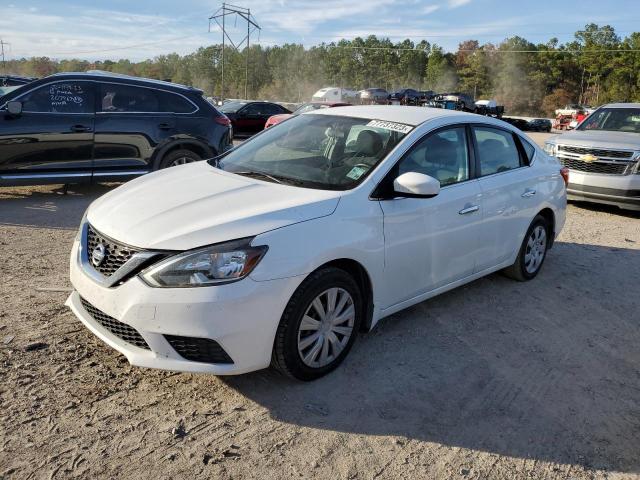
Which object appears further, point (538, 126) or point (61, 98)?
point (538, 126)

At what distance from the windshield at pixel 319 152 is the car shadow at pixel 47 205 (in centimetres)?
329

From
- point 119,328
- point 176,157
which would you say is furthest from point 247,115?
point 119,328

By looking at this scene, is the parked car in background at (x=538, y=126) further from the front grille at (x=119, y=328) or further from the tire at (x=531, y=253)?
the front grille at (x=119, y=328)

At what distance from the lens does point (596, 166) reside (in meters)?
9.17

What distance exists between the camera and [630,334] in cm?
459

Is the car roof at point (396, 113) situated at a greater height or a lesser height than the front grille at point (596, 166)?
greater

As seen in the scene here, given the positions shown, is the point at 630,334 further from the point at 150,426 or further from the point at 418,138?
the point at 150,426

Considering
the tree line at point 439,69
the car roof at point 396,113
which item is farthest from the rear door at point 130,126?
the tree line at point 439,69

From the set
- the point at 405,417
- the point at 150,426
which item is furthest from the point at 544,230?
the point at 150,426

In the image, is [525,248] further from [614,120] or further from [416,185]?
[614,120]

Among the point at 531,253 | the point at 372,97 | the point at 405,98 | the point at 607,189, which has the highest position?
the point at 372,97

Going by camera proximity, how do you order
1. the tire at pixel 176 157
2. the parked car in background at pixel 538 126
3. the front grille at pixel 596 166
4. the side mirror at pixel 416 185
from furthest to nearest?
the parked car in background at pixel 538 126
the front grille at pixel 596 166
the tire at pixel 176 157
the side mirror at pixel 416 185

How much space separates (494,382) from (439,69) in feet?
315

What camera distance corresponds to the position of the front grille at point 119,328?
315 cm
